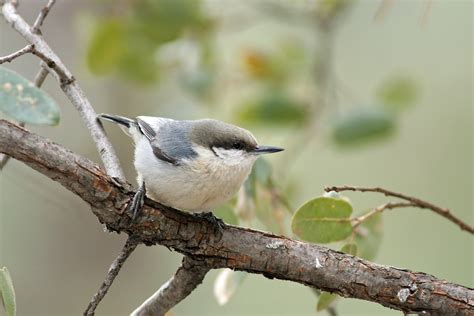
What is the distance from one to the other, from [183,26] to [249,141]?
0.86 metres

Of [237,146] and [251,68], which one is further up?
[251,68]

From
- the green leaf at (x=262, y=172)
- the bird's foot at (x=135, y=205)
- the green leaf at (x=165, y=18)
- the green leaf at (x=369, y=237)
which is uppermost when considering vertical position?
the green leaf at (x=165, y=18)

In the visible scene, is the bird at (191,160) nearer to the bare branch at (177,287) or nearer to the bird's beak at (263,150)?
the bird's beak at (263,150)

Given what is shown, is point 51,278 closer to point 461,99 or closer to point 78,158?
point 78,158

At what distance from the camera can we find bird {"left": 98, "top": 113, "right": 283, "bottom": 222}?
1.96 m

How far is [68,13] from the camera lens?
4781 mm

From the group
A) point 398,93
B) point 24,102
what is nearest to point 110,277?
point 24,102

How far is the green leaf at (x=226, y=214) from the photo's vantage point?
2.01 metres

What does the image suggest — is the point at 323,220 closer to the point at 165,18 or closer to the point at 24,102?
the point at 24,102

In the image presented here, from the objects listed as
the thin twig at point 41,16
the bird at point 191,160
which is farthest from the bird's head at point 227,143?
the thin twig at point 41,16

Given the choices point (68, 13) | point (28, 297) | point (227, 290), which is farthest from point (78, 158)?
point (68, 13)

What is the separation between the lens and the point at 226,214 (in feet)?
6.64

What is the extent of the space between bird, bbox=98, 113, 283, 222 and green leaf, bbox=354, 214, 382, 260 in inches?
15.4

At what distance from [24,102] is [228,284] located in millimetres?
834
